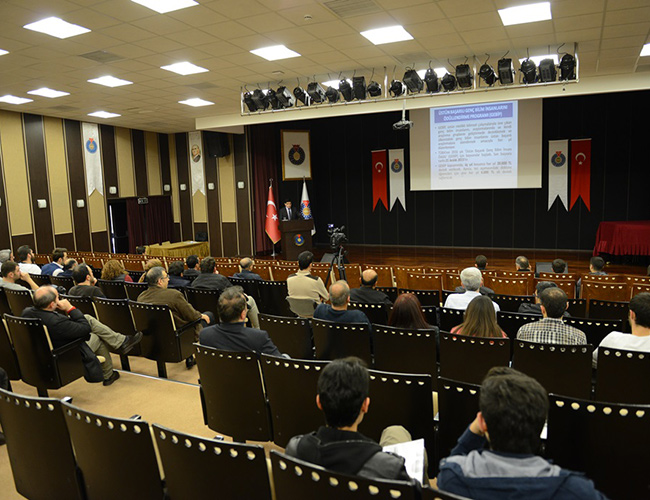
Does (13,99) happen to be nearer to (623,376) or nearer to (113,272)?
(113,272)

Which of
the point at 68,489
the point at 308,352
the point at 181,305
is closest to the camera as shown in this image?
the point at 68,489

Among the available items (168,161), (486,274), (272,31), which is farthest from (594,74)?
(168,161)

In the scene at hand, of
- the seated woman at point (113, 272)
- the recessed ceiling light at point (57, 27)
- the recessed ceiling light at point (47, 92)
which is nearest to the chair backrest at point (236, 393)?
the seated woman at point (113, 272)

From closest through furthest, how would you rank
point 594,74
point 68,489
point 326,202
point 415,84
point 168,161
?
1. point 68,489
2. point 415,84
3. point 594,74
4. point 168,161
5. point 326,202

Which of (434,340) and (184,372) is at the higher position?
(434,340)

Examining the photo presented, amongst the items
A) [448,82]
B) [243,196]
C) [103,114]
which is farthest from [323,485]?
[243,196]

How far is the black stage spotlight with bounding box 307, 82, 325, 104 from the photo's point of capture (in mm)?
8312

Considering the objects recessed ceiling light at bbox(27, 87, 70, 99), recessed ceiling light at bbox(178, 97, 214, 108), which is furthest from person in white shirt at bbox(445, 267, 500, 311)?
recessed ceiling light at bbox(27, 87, 70, 99)

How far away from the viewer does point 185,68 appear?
7.91m

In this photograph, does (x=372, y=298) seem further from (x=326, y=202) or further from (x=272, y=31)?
(x=326, y=202)

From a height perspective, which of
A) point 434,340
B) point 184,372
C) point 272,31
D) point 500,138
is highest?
point 272,31

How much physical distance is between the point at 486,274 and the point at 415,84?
314cm

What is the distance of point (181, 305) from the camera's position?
14.5 ft

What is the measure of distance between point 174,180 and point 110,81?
6969 millimetres
